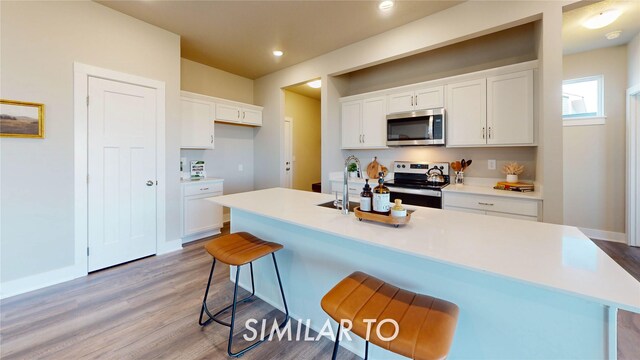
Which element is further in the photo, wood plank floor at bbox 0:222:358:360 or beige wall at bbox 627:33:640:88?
beige wall at bbox 627:33:640:88

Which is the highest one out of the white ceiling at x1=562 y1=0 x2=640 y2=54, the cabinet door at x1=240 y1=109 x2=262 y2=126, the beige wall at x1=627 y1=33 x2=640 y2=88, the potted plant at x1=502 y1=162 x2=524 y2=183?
the white ceiling at x1=562 y1=0 x2=640 y2=54

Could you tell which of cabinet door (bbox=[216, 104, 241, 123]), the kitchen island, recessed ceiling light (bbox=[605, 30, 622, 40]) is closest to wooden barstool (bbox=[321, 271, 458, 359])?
the kitchen island

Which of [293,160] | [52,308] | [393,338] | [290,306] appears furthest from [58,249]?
[293,160]

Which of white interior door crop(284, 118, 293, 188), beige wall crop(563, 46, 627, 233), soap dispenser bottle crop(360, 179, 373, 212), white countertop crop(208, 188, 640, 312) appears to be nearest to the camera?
white countertop crop(208, 188, 640, 312)

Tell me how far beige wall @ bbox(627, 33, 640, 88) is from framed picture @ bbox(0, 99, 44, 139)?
21.2ft

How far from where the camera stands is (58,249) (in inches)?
97.3

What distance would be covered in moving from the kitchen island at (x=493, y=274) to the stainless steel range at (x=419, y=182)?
1.26 meters

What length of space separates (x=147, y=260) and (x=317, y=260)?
7.84ft

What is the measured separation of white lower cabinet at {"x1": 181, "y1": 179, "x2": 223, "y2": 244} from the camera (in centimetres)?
357

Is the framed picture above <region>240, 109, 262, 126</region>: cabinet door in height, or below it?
below

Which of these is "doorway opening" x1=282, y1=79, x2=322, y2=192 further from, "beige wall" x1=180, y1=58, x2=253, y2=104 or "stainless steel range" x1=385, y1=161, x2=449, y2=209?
"stainless steel range" x1=385, y1=161, x2=449, y2=209

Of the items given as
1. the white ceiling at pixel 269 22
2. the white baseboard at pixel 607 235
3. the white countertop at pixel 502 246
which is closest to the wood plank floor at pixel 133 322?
the white countertop at pixel 502 246

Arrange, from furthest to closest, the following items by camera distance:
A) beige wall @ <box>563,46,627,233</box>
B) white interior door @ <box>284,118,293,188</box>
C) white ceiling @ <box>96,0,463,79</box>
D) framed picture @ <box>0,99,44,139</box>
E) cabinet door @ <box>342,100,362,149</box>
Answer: white interior door @ <box>284,118,293,188</box>
cabinet door @ <box>342,100,362,149</box>
beige wall @ <box>563,46,627,233</box>
white ceiling @ <box>96,0,463,79</box>
framed picture @ <box>0,99,44,139</box>

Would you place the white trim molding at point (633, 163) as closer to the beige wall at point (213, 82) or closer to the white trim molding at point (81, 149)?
the beige wall at point (213, 82)
